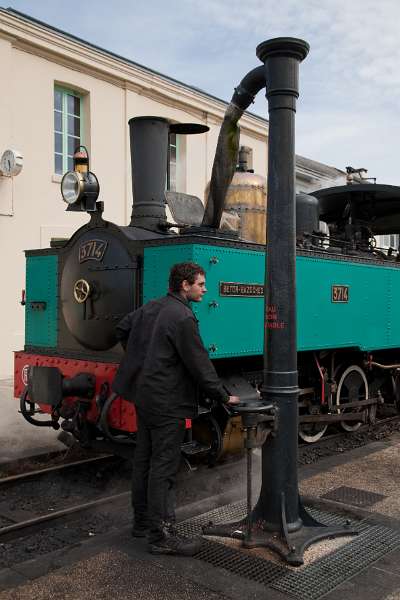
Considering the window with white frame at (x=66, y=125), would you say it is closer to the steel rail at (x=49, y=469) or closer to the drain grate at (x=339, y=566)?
the steel rail at (x=49, y=469)

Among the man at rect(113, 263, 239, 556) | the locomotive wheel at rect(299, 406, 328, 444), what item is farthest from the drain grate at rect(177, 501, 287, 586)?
the locomotive wheel at rect(299, 406, 328, 444)

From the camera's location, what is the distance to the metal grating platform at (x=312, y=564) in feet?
9.86

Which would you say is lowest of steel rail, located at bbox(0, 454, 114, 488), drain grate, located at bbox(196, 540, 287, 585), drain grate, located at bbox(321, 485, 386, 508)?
steel rail, located at bbox(0, 454, 114, 488)

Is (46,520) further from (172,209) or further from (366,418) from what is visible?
(366,418)

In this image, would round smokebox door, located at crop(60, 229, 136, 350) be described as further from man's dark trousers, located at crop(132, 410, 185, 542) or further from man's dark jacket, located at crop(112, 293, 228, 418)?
man's dark trousers, located at crop(132, 410, 185, 542)

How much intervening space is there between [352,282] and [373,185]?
60.4 inches

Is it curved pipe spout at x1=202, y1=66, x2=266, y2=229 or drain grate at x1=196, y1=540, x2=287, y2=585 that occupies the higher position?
curved pipe spout at x1=202, y1=66, x2=266, y2=229

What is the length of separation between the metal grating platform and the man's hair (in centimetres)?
143

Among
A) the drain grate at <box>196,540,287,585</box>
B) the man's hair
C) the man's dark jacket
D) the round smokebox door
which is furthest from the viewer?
the round smokebox door

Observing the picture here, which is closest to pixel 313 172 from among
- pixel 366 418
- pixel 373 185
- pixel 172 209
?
pixel 373 185

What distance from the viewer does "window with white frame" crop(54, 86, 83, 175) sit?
10938 millimetres

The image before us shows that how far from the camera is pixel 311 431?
637 centimetres

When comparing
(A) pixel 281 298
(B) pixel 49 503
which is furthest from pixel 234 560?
(B) pixel 49 503

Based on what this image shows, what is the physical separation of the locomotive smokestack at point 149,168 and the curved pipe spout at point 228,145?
0.54 metres
